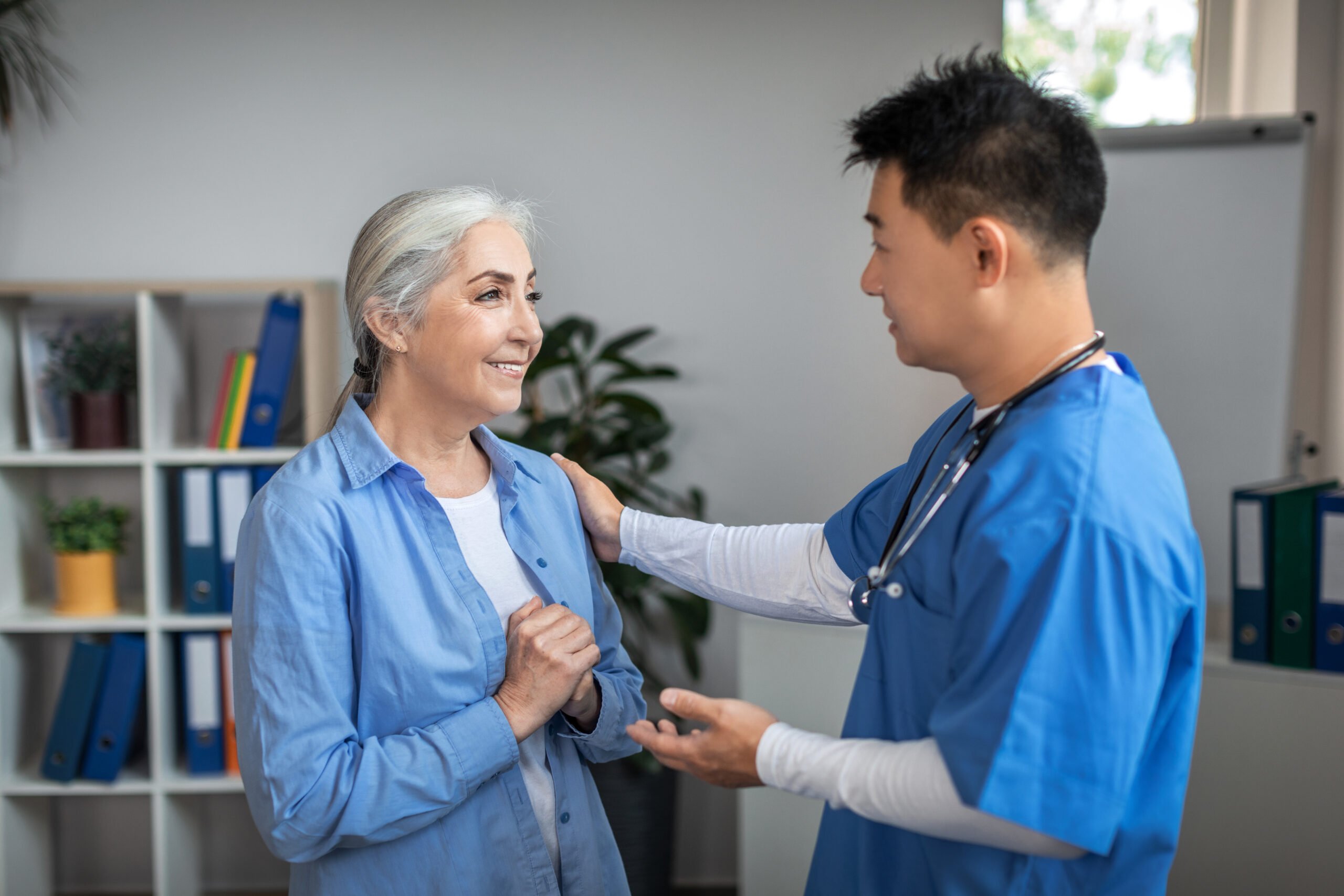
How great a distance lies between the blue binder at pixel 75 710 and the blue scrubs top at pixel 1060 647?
8.15ft

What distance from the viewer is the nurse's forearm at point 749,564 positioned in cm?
150

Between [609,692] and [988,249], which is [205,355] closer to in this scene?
[609,692]

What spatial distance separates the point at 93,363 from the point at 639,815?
208 cm

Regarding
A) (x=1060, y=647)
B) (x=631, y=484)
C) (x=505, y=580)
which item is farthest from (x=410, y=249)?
(x=631, y=484)

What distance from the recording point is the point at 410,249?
4.42 feet

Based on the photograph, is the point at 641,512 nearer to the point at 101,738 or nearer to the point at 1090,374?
the point at 1090,374

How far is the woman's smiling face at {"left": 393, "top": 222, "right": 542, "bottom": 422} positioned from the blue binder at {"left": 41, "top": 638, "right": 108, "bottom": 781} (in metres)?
1.95

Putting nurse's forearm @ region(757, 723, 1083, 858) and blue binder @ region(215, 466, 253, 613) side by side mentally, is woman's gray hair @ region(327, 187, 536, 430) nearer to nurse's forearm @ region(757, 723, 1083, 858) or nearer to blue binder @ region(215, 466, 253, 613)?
nurse's forearm @ region(757, 723, 1083, 858)

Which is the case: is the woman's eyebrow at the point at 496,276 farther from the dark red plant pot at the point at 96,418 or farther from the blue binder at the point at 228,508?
the dark red plant pot at the point at 96,418

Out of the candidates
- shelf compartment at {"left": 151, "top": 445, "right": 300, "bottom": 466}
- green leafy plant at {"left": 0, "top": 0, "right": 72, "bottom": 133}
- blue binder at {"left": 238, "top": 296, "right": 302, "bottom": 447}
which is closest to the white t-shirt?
shelf compartment at {"left": 151, "top": 445, "right": 300, "bottom": 466}

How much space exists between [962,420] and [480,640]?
2.34ft

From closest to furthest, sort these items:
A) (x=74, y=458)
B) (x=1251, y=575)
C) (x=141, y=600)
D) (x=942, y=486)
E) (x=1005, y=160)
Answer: (x=1005, y=160), (x=942, y=486), (x=1251, y=575), (x=74, y=458), (x=141, y=600)

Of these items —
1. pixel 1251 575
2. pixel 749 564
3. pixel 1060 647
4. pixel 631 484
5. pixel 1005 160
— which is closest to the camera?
pixel 1060 647

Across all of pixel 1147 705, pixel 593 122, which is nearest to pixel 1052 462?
pixel 1147 705
